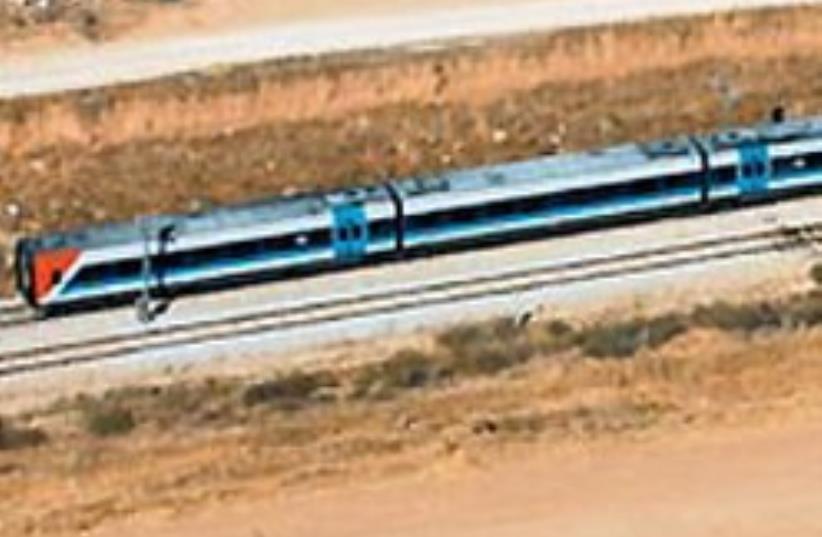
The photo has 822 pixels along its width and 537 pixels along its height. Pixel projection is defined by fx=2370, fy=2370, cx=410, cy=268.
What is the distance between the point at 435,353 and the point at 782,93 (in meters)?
18.2

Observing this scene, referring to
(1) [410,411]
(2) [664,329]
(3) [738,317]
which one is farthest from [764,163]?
(1) [410,411]

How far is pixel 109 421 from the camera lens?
47969mm

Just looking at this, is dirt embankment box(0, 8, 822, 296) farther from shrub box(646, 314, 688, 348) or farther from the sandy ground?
shrub box(646, 314, 688, 348)

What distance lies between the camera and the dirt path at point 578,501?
142 feet

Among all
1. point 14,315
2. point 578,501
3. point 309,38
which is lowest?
point 578,501

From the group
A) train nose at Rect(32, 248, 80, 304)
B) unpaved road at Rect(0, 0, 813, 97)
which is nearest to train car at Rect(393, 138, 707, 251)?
train nose at Rect(32, 248, 80, 304)

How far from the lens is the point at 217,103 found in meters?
63.7

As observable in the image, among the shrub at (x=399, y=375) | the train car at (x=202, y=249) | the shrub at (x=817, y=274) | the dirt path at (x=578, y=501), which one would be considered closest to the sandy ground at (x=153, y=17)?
the train car at (x=202, y=249)

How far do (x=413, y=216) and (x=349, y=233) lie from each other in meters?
1.57

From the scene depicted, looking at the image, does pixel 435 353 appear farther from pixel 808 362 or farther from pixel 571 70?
pixel 571 70

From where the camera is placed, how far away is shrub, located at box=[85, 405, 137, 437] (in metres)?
47.8

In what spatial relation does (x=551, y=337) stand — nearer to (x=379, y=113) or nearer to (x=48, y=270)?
(x=48, y=270)

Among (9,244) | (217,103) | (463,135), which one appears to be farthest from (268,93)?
(9,244)

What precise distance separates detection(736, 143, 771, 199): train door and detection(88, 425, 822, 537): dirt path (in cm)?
1236
